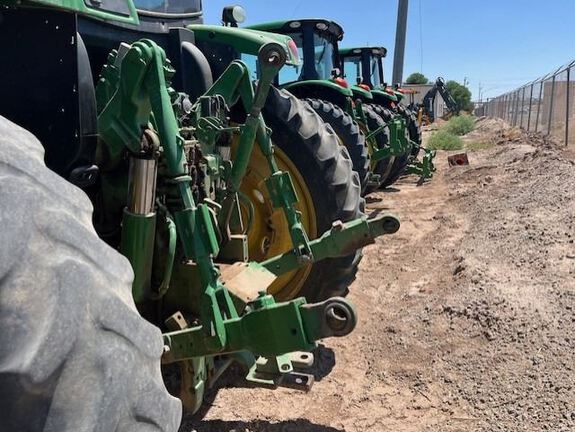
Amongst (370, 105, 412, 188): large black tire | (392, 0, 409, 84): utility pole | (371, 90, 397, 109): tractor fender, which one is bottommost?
(370, 105, 412, 188): large black tire

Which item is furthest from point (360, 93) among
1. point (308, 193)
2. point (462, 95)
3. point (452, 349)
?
point (462, 95)

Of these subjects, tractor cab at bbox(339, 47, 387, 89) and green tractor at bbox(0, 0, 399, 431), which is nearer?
green tractor at bbox(0, 0, 399, 431)

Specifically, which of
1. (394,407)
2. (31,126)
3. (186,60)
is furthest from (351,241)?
(31,126)

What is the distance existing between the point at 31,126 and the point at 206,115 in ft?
3.01

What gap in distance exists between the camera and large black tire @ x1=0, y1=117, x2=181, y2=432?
0.95 meters

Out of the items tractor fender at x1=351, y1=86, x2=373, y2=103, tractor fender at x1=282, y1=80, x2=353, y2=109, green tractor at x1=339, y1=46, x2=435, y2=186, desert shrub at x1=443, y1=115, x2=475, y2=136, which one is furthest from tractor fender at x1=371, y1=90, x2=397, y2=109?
desert shrub at x1=443, y1=115, x2=475, y2=136

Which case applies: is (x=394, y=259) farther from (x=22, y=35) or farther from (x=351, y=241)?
(x=22, y=35)

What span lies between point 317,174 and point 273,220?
35cm

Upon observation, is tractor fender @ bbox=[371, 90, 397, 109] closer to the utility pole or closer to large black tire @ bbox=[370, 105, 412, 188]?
large black tire @ bbox=[370, 105, 412, 188]

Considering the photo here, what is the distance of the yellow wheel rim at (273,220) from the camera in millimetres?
3278

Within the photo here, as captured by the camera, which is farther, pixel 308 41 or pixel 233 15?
pixel 308 41

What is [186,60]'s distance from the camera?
3240 mm

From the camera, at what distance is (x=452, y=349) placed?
3.32 meters

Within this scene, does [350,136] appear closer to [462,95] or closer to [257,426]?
[257,426]
